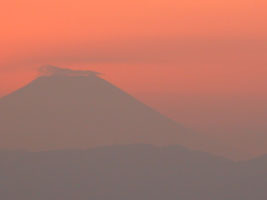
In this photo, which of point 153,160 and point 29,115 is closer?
point 153,160

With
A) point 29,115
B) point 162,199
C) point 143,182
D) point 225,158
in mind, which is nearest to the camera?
point 162,199

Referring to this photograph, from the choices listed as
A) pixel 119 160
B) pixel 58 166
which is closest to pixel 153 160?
pixel 119 160

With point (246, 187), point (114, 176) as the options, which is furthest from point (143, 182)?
point (246, 187)

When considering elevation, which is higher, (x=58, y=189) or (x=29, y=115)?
(x=29, y=115)

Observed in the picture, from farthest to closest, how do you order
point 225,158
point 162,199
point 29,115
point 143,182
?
point 29,115 → point 225,158 → point 143,182 → point 162,199

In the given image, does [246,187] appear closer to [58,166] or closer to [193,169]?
[193,169]

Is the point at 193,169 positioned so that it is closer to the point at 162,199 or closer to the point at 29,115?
the point at 162,199
